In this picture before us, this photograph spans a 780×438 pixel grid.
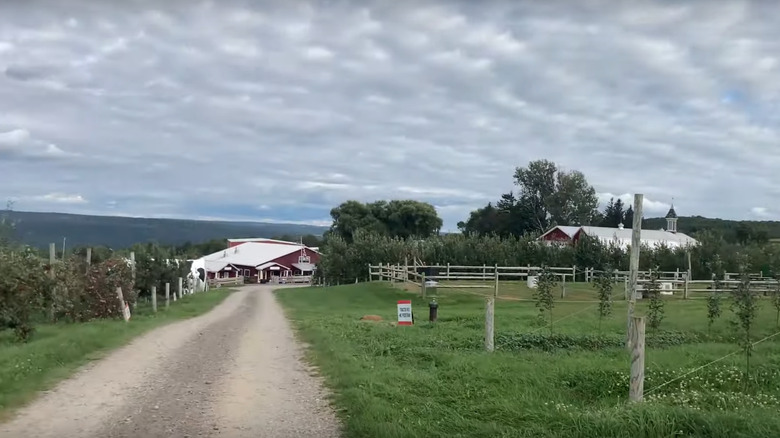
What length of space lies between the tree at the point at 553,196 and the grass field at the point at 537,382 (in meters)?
76.7

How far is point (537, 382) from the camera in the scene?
986 cm

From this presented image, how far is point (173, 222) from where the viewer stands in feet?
550

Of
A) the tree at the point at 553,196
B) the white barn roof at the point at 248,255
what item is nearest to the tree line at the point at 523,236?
the tree at the point at 553,196

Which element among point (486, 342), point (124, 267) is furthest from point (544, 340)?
point (124, 267)

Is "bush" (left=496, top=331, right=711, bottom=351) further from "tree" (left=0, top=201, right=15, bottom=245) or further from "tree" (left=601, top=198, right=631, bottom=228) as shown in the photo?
"tree" (left=601, top=198, right=631, bottom=228)

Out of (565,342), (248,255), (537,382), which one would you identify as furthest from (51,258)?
(248,255)

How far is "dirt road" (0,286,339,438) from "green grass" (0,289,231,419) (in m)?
0.30

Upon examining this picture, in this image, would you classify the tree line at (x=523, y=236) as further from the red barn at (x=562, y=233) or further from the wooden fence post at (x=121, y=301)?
the wooden fence post at (x=121, y=301)

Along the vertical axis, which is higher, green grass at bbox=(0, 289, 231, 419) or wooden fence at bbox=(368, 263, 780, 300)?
wooden fence at bbox=(368, 263, 780, 300)

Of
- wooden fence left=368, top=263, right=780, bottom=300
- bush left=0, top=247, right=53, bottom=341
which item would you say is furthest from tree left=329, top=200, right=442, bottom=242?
bush left=0, top=247, right=53, bottom=341

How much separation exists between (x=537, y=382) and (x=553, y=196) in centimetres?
8755

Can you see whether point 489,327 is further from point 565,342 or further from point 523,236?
point 523,236

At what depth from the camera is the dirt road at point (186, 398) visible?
7445 mm

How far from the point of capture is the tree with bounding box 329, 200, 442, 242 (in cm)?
9588
